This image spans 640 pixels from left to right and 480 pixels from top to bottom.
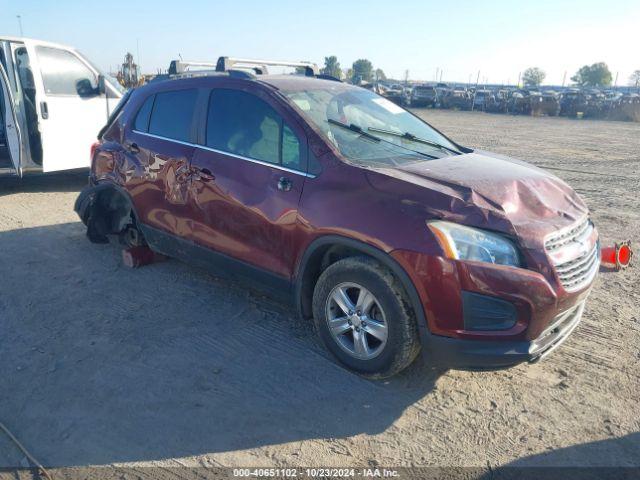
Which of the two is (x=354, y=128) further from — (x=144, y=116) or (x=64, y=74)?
(x=64, y=74)

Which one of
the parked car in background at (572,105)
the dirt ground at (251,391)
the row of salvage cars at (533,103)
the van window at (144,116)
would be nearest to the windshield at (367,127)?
the dirt ground at (251,391)

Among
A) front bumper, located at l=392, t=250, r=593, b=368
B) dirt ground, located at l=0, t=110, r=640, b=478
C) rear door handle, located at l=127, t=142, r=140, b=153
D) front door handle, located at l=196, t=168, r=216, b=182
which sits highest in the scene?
rear door handle, located at l=127, t=142, r=140, b=153

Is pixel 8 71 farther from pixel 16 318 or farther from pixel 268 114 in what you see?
pixel 268 114

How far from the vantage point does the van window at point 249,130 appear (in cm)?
361

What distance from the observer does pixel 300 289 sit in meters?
3.52

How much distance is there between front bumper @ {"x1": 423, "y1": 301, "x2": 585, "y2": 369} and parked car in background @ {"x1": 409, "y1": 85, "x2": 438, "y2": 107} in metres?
39.3

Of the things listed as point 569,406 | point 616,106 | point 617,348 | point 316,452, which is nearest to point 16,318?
point 316,452

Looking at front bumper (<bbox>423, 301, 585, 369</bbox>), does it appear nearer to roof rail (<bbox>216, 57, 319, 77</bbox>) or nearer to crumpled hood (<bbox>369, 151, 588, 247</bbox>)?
crumpled hood (<bbox>369, 151, 588, 247</bbox>)

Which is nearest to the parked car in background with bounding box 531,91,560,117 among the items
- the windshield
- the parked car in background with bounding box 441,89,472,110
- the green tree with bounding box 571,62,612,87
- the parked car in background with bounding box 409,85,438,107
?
the parked car in background with bounding box 441,89,472,110

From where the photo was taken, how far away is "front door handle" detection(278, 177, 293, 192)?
11.5ft

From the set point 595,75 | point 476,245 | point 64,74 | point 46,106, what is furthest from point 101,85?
point 595,75

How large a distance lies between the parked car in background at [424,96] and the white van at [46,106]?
34860 mm

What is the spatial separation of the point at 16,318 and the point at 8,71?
4586 mm

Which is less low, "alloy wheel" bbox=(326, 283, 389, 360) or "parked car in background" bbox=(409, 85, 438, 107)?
"alloy wheel" bbox=(326, 283, 389, 360)
